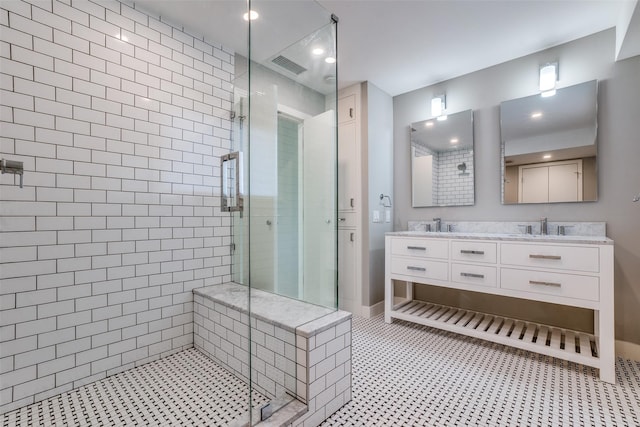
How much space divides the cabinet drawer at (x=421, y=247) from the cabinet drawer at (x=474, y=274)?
0.45 ft

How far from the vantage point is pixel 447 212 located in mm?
2969

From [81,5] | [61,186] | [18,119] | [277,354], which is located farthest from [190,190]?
[277,354]

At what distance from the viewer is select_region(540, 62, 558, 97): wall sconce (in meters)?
2.33

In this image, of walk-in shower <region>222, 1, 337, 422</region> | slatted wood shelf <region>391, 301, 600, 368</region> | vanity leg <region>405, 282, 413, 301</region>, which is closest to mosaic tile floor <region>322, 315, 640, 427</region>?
slatted wood shelf <region>391, 301, 600, 368</region>

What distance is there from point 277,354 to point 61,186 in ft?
5.24

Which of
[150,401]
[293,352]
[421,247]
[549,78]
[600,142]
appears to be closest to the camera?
[293,352]

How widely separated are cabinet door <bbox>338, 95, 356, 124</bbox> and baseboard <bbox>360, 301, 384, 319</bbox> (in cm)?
207

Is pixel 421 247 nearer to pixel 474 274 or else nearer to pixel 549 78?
pixel 474 274

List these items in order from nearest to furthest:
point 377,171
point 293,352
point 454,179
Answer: point 293,352
point 454,179
point 377,171

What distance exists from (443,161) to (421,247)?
1077 mm

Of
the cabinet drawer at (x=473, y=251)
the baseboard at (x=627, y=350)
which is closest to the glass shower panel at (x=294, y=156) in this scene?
the cabinet drawer at (x=473, y=251)

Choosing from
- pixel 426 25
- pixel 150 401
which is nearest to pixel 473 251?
pixel 426 25

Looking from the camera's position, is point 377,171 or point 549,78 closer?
point 549,78

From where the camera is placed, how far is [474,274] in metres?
2.22
